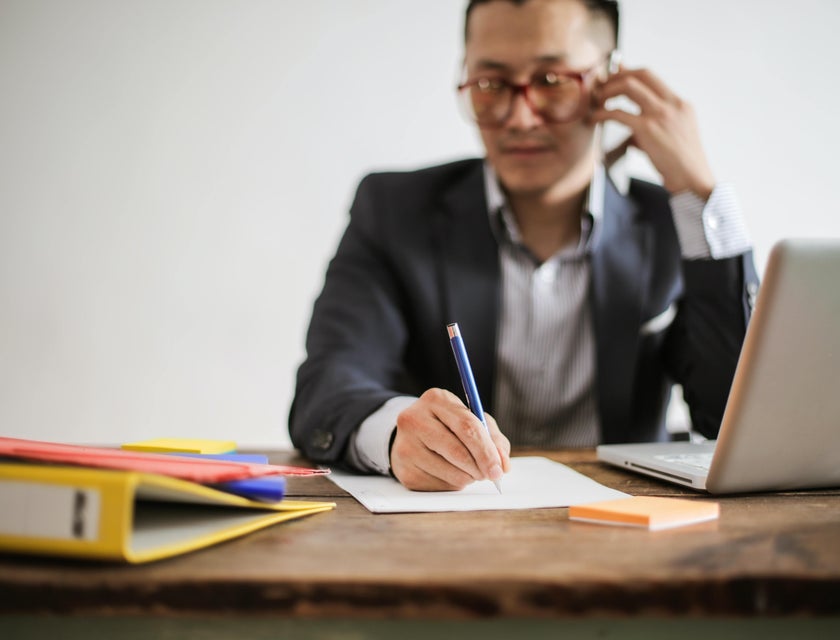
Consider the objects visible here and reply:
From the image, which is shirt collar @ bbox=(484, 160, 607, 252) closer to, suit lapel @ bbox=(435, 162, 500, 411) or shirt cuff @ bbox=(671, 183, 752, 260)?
suit lapel @ bbox=(435, 162, 500, 411)

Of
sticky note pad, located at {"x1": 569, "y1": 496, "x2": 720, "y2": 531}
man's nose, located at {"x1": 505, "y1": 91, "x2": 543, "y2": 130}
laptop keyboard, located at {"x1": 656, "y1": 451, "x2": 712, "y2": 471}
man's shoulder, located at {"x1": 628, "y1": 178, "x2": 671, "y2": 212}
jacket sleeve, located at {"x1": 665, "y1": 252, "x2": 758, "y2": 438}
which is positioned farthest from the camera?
man's shoulder, located at {"x1": 628, "y1": 178, "x2": 671, "y2": 212}

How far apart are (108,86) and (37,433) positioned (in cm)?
152

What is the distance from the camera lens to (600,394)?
4.99ft

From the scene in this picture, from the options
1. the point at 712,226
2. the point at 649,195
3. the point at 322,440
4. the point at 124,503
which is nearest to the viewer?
the point at 124,503

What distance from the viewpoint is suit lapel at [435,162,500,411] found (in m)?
1.54

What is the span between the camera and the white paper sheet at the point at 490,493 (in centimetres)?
77

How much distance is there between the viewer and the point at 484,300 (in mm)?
1544

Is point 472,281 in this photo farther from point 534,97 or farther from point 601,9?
point 601,9

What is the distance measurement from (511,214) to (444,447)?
37.3 inches

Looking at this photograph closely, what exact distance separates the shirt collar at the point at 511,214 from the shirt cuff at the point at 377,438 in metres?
0.68

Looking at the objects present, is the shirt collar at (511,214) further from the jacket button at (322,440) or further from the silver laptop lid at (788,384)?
the silver laptop lid at (788,384)

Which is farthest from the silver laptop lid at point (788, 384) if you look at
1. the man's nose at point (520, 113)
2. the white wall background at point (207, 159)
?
the white wall background at point (207, 159)

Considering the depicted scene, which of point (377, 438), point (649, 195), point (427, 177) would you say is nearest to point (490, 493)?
point (377, 438)

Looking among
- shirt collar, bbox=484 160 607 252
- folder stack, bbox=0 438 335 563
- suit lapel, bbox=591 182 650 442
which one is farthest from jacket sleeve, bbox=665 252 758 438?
folder stack, bbox=0 438 335 563
